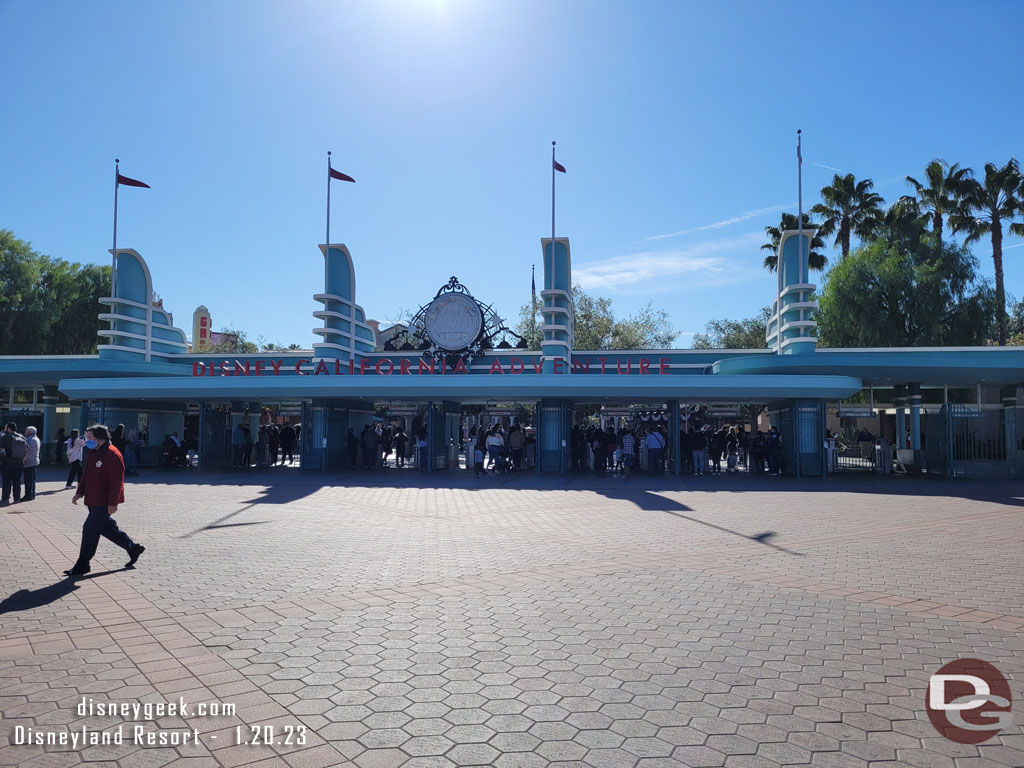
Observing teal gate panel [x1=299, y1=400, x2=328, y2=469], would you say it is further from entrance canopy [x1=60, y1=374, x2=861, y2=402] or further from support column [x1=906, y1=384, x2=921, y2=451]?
support column [x1=906, y1=384, x2=921, y2=451]

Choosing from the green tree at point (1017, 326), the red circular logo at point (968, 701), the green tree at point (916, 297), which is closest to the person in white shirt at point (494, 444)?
the red circular logo at point (968, 701)

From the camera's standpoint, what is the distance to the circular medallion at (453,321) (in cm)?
2845

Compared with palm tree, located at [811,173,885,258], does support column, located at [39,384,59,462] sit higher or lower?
lower

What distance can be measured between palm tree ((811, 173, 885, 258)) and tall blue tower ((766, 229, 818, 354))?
14792mm

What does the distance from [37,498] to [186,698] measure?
1384cm

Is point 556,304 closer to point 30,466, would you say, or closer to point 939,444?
point 939,444

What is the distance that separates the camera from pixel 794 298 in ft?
83.4

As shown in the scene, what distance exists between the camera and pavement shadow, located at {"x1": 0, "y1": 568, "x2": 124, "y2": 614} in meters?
6.84

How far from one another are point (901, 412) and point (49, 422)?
34.3 metres

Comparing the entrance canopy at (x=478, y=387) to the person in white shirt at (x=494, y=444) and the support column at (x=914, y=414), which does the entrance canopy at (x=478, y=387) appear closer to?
the person in white shirt at (x=494, y=444)

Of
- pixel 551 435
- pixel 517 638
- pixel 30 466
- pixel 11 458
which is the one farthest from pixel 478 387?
pixel 517 638

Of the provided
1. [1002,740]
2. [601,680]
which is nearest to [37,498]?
[601,680]

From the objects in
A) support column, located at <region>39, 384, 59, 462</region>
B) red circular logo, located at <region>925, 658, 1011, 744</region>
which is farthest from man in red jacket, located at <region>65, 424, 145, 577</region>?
support column, located at <region>39, 384, 59, 462</region>

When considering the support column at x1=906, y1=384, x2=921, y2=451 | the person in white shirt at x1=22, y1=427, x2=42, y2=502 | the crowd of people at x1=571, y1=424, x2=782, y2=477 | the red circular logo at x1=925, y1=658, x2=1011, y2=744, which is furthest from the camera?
the support column at x1=906, y1=384, x2=921, y2=451
